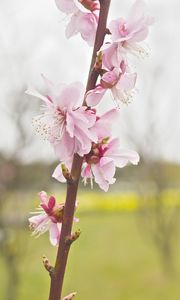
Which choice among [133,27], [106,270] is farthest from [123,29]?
[106,270]

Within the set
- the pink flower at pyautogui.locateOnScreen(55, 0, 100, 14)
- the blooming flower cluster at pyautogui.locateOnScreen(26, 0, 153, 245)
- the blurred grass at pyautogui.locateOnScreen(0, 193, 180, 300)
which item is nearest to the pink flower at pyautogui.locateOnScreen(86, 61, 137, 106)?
the blooming flower cluster at pyautogui.locateOnScreen(26, 0, 153, 245)

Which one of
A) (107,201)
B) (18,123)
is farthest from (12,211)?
(107,201)

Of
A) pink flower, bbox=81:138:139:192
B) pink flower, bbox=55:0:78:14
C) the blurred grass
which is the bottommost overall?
the blurred grass

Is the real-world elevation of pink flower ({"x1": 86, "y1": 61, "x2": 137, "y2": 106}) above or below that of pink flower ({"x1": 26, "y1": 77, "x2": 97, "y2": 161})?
above

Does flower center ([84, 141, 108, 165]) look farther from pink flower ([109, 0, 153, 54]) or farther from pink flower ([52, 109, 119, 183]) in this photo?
pink flower ([109, 0, 153, 54])

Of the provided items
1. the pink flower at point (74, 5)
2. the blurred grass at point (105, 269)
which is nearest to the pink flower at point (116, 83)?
the pink flower at point (74, 5)

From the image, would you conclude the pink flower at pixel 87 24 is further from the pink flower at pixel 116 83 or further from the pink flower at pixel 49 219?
the pink flower at pixel 49 219

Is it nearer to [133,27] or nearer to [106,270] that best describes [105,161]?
[133,27]
